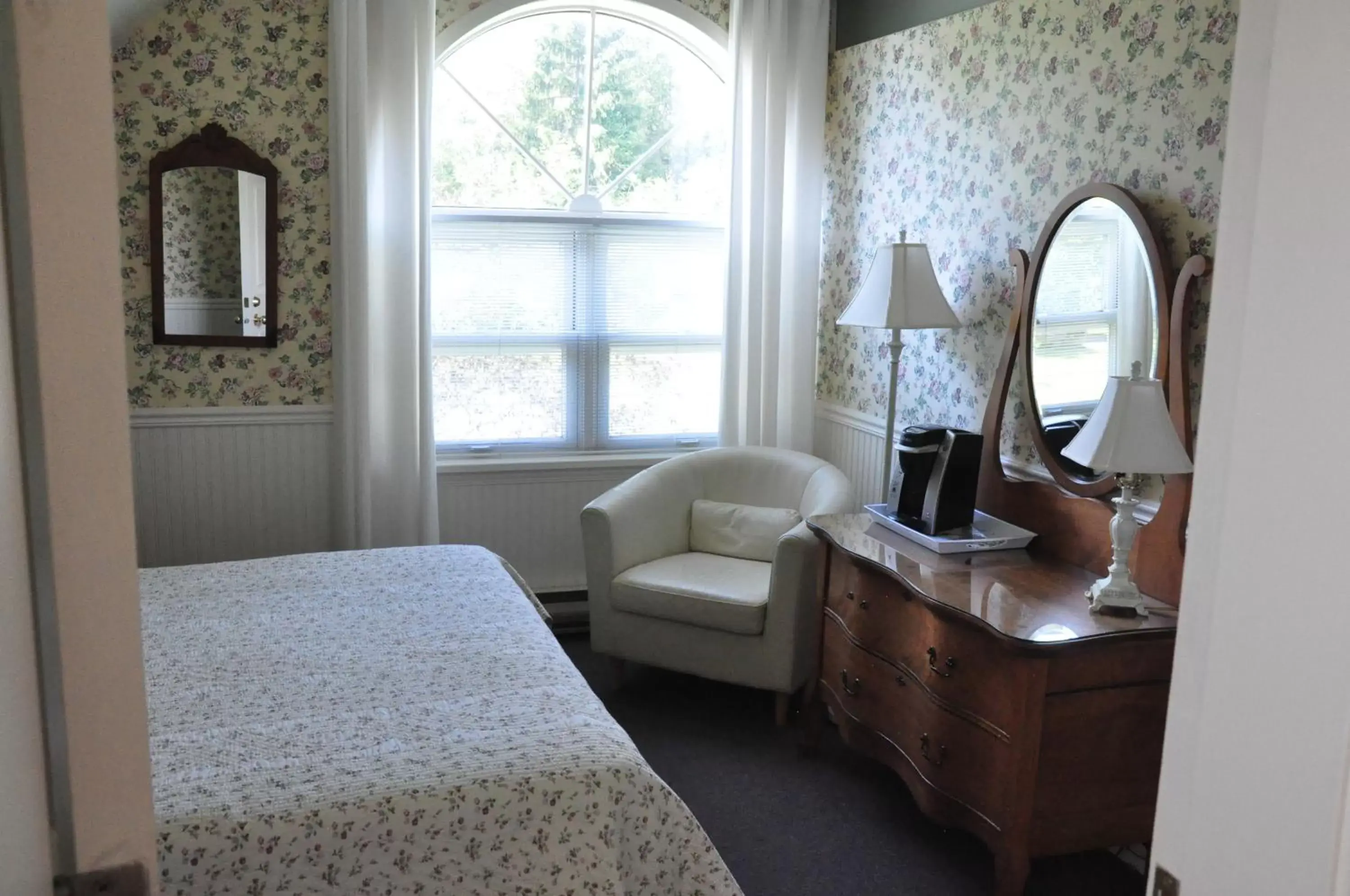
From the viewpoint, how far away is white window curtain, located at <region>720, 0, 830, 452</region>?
4.29 metres

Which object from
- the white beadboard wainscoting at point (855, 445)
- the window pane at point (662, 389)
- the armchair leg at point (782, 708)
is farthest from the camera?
the window pane at point (662, 389)

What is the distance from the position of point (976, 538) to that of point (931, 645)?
43cm

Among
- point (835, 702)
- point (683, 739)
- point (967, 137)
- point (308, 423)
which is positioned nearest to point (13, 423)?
point (835, 702)

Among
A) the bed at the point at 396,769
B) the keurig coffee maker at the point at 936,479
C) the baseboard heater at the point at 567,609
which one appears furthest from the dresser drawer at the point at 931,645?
the baseboard heater at the point at 567,609

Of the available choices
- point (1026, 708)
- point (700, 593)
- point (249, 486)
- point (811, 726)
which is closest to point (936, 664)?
point (1026, 708)

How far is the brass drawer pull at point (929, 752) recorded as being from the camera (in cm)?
258

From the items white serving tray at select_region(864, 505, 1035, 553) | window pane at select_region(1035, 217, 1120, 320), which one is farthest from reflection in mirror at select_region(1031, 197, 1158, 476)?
white serving tray at select_region(864, 505, 1035, 553)

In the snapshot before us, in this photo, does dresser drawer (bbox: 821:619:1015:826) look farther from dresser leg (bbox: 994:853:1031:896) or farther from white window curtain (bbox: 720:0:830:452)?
white window curtain (bbox: 720:0:830:452)

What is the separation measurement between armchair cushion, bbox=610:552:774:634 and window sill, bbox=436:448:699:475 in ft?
2.39

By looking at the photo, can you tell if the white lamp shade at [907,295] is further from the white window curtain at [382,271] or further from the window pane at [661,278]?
the white window curtain at [382,271]

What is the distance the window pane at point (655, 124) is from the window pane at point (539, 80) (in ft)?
0.26

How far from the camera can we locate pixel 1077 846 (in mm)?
2406

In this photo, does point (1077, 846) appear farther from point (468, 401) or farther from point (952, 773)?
point (468, 401)

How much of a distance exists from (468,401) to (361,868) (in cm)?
274
